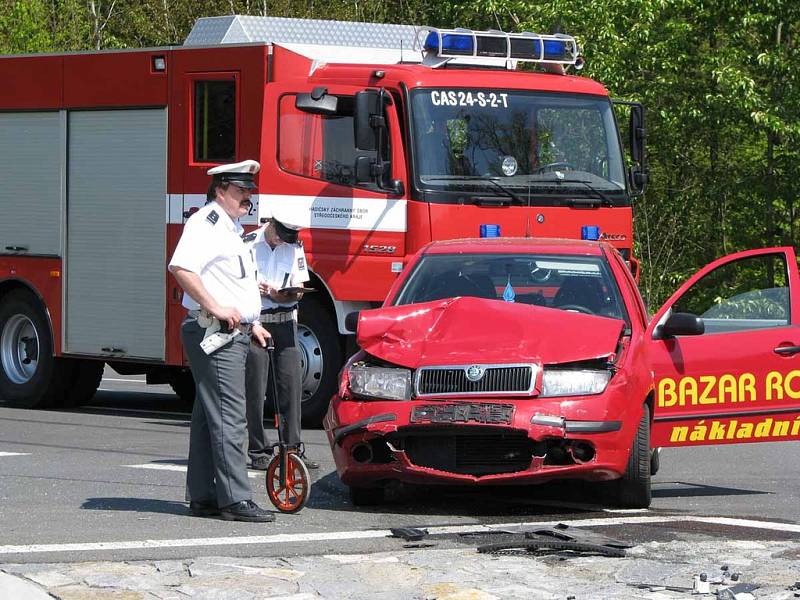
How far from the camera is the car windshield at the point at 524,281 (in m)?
9.84

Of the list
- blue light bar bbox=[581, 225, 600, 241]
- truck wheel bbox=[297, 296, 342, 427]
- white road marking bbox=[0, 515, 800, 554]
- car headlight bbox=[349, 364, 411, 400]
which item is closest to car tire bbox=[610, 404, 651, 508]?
white road marking bbox=[0, 515, 800, 554]

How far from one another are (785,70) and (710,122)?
195cm

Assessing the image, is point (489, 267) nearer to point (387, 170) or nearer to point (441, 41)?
point (387, 170)

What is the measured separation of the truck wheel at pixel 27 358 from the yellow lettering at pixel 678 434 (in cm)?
756

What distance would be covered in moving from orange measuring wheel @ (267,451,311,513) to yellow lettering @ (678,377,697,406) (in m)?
2.36

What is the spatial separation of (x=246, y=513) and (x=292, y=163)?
550 cm

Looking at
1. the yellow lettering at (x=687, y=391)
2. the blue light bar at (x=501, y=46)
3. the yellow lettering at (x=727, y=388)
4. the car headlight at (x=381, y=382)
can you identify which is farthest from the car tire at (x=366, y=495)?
the blue light bar at (x=501, y=46)

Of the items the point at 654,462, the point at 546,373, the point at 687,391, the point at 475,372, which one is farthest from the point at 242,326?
the point at 654,462

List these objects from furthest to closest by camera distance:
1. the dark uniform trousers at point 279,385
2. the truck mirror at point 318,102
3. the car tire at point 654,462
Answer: the truck mirror at point 318,102, the dark uniform trousers at point 279,385, the car tire at point 654,462

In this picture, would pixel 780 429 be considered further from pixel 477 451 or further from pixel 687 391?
pixel 477 451

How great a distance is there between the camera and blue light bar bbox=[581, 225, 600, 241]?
13.6 meters

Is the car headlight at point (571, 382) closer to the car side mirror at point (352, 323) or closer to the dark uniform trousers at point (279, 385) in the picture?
the car side mirror at point (352, 323)

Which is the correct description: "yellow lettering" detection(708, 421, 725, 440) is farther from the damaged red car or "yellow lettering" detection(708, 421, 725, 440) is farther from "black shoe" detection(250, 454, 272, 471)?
"black shoe" detection(250, 454, 272, 471)

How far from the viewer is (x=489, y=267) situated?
398 inches
